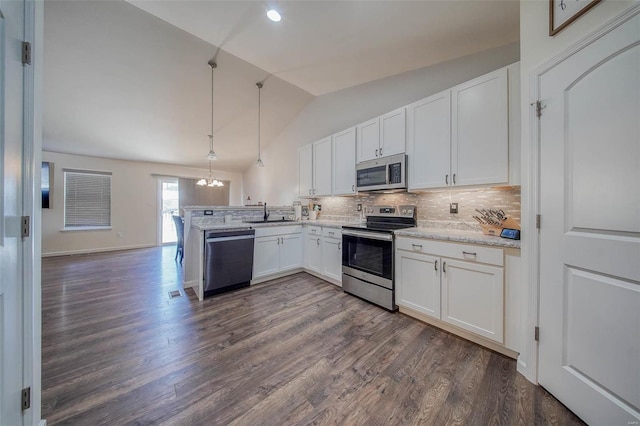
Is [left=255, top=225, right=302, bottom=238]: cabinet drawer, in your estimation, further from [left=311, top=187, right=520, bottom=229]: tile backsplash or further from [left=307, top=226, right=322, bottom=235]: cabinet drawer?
[left=311, top=187, right=520, bottom=229]: tile backsplash

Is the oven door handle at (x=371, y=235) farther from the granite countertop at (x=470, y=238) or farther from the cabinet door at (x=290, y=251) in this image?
the cabinet door at (x=290, y=251)

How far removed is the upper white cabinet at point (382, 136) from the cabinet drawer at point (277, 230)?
1505 mm

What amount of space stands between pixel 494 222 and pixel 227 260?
9.90 ft

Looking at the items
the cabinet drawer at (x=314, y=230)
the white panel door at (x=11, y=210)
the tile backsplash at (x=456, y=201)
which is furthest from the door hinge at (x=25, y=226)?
the tile backsplash at (x=456, y=201)

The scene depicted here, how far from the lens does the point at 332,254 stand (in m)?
3.22

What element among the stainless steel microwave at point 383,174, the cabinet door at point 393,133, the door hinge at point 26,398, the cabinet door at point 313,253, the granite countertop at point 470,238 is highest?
the cabinet door at point 393,133

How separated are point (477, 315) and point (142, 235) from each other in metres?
7.44

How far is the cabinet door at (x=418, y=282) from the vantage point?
2064 mm

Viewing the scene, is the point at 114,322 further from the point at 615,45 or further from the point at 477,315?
the point at 615,45

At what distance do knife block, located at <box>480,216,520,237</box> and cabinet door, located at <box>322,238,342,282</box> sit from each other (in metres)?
1.68

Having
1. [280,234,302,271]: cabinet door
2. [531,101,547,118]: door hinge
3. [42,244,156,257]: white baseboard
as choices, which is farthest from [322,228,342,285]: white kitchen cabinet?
[42,244,156,257]: white baseboard

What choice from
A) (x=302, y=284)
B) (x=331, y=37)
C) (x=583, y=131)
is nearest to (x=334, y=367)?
(x=302, y=284)

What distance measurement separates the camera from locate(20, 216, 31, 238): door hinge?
0.98m

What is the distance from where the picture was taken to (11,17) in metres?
0.91
